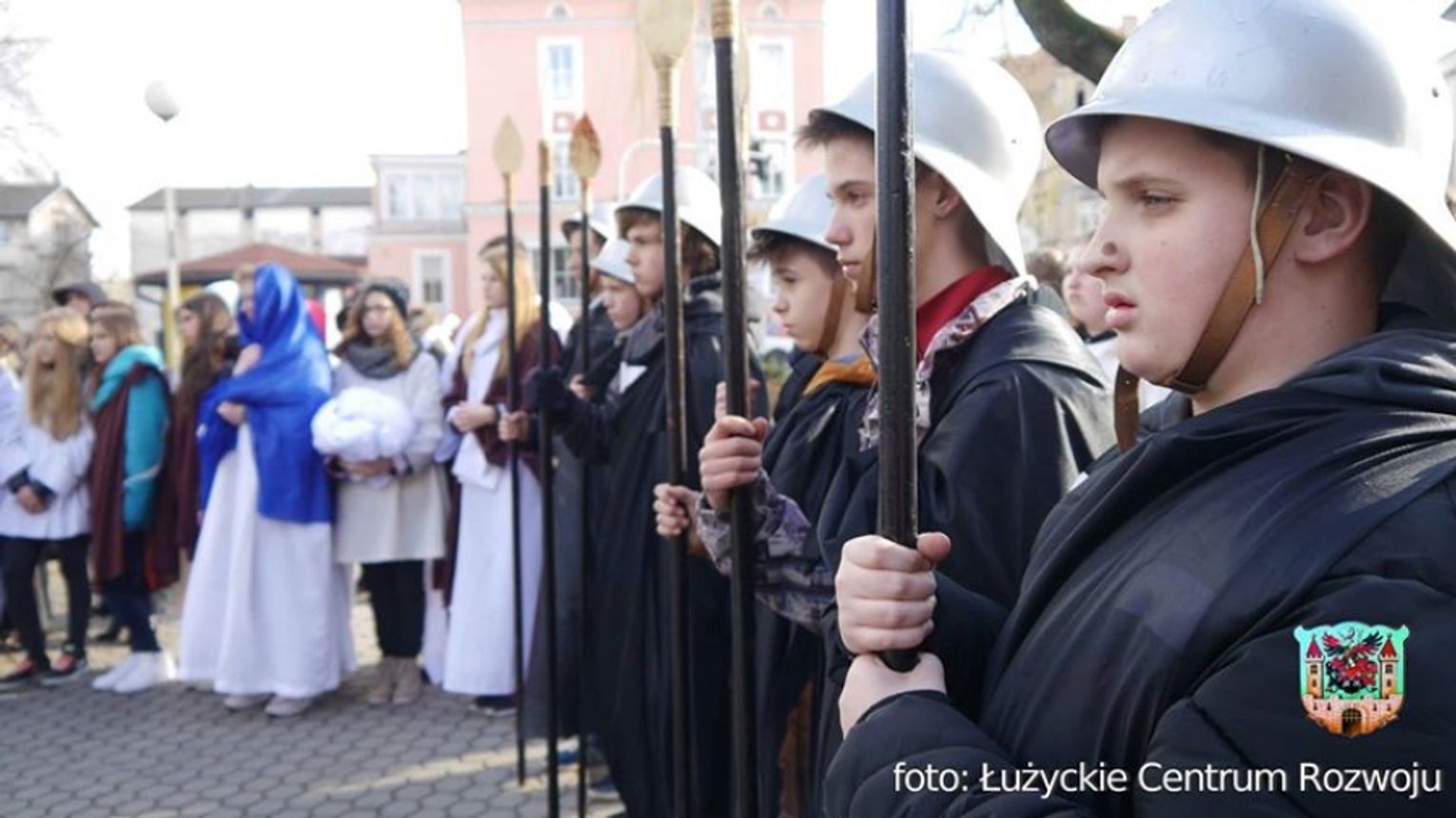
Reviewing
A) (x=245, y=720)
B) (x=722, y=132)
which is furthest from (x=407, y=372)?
(x=722, y=132)

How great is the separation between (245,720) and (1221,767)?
556 cm

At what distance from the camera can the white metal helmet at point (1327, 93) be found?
111 cm

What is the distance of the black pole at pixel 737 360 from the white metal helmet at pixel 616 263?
237 cm

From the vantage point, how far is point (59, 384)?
618 cm

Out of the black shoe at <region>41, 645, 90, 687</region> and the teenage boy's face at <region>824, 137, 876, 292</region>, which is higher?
the teenage boy's face at <region>824, 137, 876, 292</region>

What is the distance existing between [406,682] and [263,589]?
87 centimetres

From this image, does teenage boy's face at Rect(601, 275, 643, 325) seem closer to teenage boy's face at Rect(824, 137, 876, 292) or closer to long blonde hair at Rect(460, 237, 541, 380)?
long blonde hair at Rect(460, 237, 541, 380)

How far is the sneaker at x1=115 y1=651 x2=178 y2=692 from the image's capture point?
605cm

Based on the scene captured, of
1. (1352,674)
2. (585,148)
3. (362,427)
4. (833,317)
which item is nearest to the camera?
(1352,674)

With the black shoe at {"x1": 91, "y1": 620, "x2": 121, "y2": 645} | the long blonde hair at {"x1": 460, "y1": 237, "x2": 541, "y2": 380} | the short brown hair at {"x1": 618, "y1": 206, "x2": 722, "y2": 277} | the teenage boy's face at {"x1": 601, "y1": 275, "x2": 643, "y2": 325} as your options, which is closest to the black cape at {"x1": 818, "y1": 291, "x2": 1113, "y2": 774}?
the short brown hair at {"x1": 618, "y1": 206, "x2": 722, "y2": 277}

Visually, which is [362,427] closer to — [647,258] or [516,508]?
[516,508]

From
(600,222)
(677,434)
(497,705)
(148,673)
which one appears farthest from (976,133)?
(148,673)

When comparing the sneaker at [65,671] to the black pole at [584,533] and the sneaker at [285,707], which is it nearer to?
the sneaker at [285,707]

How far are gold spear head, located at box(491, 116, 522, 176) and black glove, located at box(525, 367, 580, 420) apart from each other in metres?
0.73
